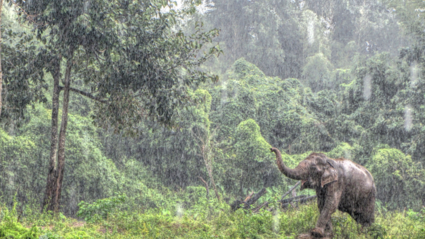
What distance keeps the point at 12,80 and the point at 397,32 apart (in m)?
31.4

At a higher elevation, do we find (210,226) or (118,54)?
(118,54)

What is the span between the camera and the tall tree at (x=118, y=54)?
8.73m

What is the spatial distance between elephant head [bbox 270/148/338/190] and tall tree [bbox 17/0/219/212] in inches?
151

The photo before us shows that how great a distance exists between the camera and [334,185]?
6.68 meters

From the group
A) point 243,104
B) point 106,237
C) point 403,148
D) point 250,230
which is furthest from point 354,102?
point 106,237

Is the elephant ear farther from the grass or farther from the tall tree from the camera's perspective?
the tall tree

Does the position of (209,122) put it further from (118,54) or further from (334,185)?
(334,185)

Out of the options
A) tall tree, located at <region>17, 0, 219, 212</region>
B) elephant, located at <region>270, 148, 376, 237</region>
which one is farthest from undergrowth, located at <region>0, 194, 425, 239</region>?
tall tree, located at <region>17, 0, 219, 212</region>

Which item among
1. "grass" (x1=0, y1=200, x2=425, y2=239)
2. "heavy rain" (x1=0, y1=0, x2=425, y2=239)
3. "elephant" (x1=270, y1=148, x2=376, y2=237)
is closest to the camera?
"elephant" (x1=270, y1=148, x2=376, y2=237)

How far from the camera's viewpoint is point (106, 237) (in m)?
6.42

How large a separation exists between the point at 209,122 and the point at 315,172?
12.5 m

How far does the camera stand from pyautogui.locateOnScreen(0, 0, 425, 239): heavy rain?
7.64 m

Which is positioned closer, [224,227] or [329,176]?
[329,176]

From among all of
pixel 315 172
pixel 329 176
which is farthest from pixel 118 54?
pixel 329 176
